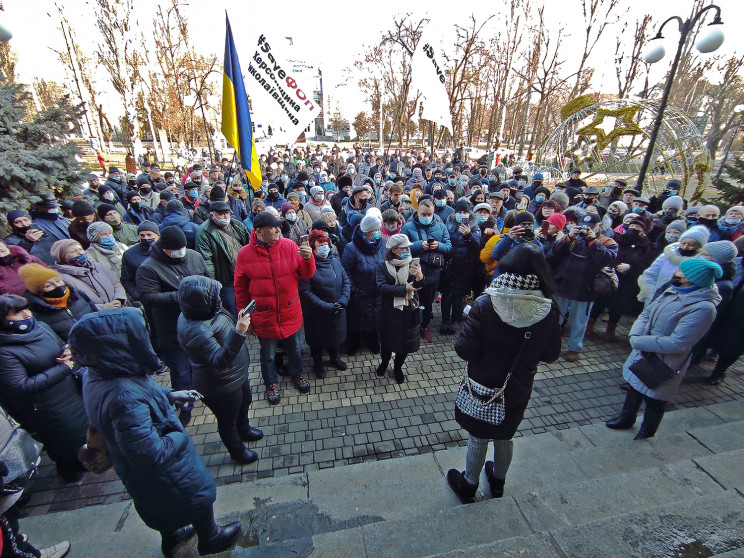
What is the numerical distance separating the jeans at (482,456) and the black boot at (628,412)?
1777 millimetres

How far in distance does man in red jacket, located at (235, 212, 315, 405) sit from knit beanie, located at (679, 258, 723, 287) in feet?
11.4

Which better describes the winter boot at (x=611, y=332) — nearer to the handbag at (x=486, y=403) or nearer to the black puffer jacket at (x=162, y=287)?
the handbag at (x=486, y=403)

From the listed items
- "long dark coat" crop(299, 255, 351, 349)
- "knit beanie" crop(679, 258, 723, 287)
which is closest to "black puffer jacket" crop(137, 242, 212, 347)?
"long dark coat" crop(299, 255, 351, 349)

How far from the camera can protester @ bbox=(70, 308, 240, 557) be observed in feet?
6.30

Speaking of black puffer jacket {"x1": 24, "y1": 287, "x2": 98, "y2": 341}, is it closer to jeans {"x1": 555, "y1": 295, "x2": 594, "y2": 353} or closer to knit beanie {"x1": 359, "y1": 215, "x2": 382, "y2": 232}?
knit beanie {"x1": 359, "y1": 215, "x2": 382, "y2": 232}

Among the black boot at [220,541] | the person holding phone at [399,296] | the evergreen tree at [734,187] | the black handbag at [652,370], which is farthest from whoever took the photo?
the evergreen tree at [734,187]

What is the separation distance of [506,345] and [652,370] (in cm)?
190

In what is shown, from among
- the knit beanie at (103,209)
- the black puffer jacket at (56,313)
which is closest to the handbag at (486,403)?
the black puffer jacket at (56,313)

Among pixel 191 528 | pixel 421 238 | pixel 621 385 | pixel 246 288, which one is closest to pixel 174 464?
pixel 191 528

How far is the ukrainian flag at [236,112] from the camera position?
15.5 ft

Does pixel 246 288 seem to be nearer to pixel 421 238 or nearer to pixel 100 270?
pixel 100 270

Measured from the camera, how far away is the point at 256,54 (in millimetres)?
6918

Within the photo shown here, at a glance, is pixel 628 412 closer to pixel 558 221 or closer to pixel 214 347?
pixel 558 221

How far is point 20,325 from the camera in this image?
9.43 feet
